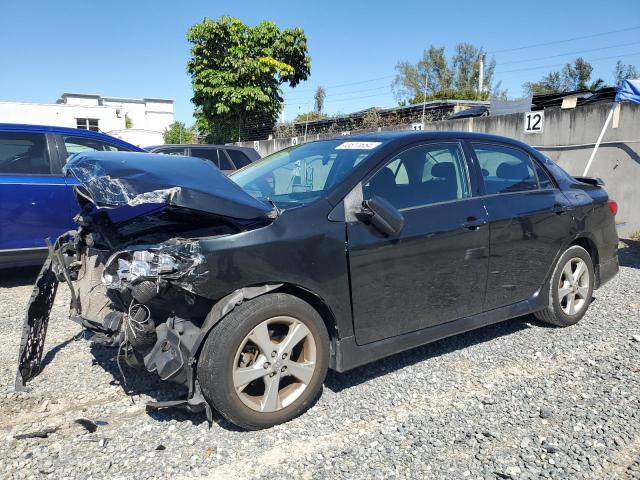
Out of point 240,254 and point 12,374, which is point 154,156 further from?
point 12,374

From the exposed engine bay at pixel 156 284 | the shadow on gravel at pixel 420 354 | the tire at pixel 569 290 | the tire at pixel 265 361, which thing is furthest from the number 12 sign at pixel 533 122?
the exposed engine bay at pixel 156 284

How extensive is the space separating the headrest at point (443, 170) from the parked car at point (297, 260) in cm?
1

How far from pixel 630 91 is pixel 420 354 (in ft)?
23.5

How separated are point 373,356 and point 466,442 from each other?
0.75m

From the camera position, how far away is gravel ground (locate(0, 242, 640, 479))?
272cm

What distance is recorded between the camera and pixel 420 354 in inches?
Result: 163

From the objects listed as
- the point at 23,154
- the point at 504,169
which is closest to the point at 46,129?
the point at 23,154

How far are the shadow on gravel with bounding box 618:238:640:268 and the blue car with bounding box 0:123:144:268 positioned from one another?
23.8ft

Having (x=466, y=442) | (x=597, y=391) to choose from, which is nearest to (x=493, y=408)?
(x=466, y=442)

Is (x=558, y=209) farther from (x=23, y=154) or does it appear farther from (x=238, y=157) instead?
(x=238, y=157)

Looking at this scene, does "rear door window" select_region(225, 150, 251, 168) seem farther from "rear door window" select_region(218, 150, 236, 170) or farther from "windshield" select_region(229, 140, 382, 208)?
"windshield" select_region(229, 140, 382, 208)

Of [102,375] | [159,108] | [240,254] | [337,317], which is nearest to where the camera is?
[240,254]

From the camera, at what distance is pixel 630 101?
29.0 feet

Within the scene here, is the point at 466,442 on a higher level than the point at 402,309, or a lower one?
lower
